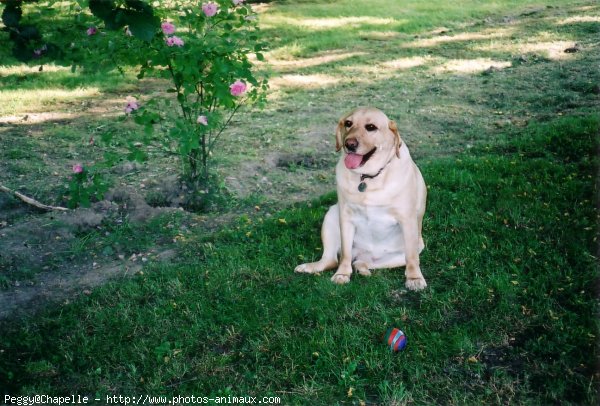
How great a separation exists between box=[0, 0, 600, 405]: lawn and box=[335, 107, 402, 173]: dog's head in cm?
85

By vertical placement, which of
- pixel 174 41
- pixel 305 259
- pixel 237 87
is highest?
pixel 174 41

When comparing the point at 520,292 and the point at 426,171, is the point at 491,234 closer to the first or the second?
the point at 520,292

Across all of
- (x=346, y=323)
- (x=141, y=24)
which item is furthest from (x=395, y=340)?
(x=141, y=24)

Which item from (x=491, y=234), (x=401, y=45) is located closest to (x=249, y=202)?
(x=491, y=234)

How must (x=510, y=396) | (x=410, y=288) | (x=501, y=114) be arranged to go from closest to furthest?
1. (x=510, y=396)
2. (x=410, y=288)
3. (x=501, y=114)

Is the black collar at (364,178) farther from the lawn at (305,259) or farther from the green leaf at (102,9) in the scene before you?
the green leaf at (102,9)

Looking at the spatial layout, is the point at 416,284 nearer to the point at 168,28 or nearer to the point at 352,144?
the point at 352,144

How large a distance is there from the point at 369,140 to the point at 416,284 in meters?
1.06

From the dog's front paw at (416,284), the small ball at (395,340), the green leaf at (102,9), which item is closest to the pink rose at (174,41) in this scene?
the green leaf at (102,9)

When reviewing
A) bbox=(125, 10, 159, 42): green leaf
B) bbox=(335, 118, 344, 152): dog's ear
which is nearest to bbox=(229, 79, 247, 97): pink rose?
bbox=(335, 118, 344, 152): dog's ear

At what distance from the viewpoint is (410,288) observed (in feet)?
12.1

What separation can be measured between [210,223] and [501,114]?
15.5 ft

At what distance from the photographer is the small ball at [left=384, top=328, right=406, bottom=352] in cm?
304

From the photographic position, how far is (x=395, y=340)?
3.06 m
